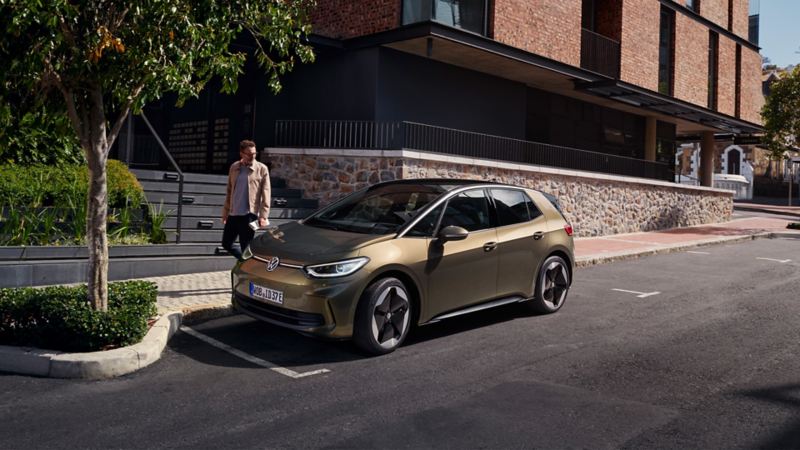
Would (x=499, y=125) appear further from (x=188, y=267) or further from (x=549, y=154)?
(x=188, y=267)

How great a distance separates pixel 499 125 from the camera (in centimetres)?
1808

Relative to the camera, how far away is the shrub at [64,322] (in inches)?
203

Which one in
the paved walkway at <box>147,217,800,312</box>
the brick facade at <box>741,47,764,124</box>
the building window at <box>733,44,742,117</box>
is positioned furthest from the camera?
the brick facade at <box>741,47,764,124</box>

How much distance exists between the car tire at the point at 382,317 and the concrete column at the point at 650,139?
21131 millimetres

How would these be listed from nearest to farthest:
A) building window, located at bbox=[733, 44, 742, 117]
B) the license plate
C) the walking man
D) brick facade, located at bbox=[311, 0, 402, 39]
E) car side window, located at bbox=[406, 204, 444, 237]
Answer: the license plate, car side window, located at bbox=[406, 204, 444, 237], the walking man, brick facade, located at bbox=[311, 0, 402, 39], building window, located at bbox=[733, 44, 742, 117]

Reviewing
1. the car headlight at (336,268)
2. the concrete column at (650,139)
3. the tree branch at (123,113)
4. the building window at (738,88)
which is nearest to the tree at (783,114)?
the building window at (738,88)

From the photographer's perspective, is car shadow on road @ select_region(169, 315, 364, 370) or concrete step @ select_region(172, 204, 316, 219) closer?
car shadow on road @ select_region(169, 315, 364, 370)

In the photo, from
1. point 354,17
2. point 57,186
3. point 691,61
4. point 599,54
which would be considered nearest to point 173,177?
point 57,186

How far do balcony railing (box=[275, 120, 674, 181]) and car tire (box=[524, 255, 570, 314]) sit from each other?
651 centimetres

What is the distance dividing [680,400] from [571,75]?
13992mm

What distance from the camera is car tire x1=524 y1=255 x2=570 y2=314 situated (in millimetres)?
7451

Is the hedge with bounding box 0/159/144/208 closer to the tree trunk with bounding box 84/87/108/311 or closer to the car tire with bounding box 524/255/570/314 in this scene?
the tree trunk with bounding box 84/87/108/311

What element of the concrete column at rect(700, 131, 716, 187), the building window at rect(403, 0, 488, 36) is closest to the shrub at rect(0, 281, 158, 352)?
the building window at rect(403, 0, 488, 36)

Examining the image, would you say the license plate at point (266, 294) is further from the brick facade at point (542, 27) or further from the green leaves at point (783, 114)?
the green leaves at point (783, 114)
